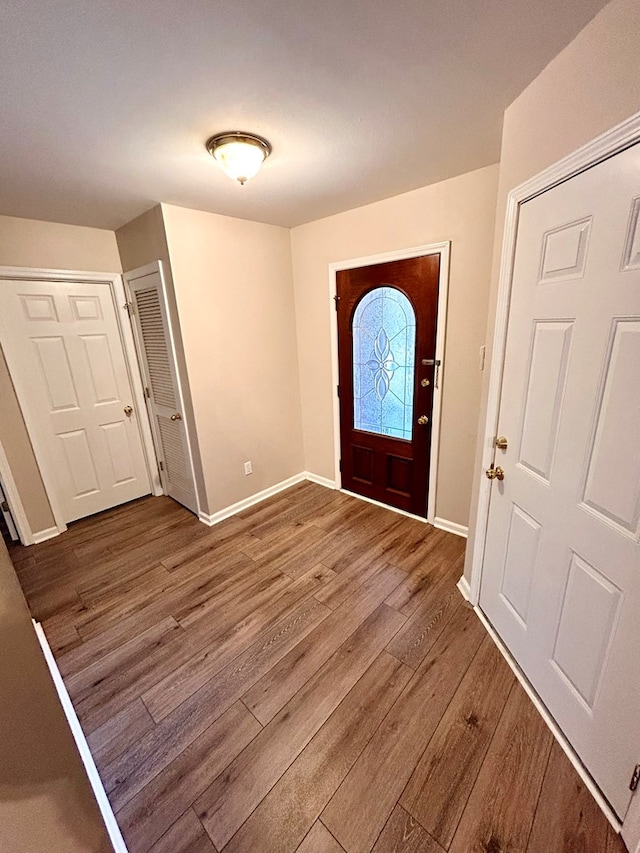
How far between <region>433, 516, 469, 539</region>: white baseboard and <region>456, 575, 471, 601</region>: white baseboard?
20.0 inches

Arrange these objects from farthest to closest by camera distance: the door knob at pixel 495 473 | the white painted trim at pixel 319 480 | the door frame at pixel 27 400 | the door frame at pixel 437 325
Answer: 1. the white painted trim at pixel 319 480
2. the door frame at pixel 27 400
3. the door frame at pixel 437 325
4. the door knob at pixel 495 473

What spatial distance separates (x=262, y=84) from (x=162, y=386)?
2.17 m

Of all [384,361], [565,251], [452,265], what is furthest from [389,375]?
[565,251]

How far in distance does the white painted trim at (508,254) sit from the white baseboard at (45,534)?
3094mm

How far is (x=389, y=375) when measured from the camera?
260 centimetres

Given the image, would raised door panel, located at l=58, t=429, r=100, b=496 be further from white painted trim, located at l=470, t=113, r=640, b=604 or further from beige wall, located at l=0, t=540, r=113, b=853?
white painted trim, located at l=470, t=113, r=640, b=604

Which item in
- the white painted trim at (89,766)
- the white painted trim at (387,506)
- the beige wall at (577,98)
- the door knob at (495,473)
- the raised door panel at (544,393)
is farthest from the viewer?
the white painted trim at (387,506)

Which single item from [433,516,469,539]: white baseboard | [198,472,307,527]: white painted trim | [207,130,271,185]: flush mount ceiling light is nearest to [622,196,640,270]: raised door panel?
[207,130,271,185]: flush mount ceiling light

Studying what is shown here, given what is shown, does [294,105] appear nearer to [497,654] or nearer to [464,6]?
[464,6]

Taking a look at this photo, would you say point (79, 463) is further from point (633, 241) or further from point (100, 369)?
point (633, 241)

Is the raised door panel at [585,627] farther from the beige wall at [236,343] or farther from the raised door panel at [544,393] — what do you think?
the beige wall at [236,343]

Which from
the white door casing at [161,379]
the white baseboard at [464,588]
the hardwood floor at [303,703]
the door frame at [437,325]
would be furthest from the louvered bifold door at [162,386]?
the white baseboard at [464,588]

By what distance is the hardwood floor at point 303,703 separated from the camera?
1066 mm

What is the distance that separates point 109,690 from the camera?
1.51 m
